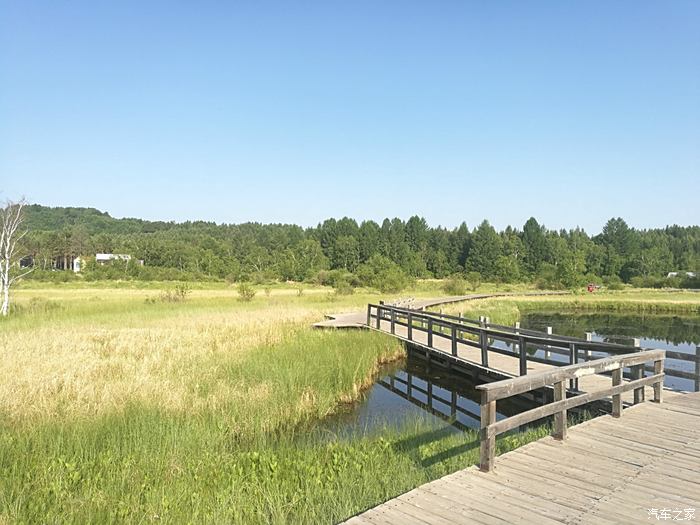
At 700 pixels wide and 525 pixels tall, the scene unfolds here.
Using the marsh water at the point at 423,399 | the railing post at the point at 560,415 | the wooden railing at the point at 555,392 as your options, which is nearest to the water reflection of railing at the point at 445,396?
the marsh water at the point at 423,399

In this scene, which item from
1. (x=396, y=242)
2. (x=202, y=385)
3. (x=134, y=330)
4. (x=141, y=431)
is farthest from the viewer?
(x=396, y=242)

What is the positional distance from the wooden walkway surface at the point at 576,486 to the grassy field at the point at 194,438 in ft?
3.66

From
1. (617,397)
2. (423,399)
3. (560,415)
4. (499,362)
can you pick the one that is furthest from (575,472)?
(499,362)

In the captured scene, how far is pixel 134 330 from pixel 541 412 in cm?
1746

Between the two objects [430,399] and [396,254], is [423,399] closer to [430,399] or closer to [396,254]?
[430,399]

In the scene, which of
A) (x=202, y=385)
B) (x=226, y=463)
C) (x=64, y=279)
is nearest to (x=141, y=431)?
(x=226, y=463)

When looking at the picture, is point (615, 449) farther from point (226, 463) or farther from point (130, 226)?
point (130, 226)

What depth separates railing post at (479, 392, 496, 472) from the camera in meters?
5.55

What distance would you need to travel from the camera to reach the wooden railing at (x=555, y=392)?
559 cm

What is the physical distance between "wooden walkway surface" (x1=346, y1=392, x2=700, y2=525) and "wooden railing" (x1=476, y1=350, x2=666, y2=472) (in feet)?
1.09

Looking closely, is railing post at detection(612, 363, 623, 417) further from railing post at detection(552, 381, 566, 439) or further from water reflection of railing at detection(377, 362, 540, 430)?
water reflection of railing at detection(377, 362, 540, 430)

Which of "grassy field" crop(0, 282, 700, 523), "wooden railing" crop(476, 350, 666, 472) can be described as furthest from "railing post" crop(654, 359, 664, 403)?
"grassy field" crop(0, 282, 700, 523)

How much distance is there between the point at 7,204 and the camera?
28.1 meters

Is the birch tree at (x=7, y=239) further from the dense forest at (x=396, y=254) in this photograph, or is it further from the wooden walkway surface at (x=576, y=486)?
the dense forest at (x=396, y=254)
